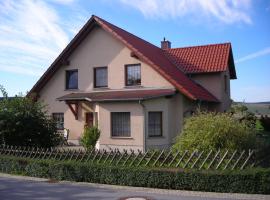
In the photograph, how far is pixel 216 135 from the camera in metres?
12.3

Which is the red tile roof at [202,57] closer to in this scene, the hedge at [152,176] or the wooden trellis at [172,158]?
the wooden trellis at [172,158]

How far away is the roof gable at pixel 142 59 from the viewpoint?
69.9 ft

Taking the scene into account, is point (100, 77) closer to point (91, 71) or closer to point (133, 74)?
point (91, 71)

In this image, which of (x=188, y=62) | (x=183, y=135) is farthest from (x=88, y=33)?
Answer: (x=183, y=135)

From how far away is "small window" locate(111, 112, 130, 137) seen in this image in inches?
830

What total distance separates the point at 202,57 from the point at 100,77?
24.8 ft

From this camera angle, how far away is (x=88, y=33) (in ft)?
80.5

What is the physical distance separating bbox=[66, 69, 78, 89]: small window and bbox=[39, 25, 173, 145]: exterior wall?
0.27m

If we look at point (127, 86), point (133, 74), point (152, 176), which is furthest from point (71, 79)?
point (152, 176)

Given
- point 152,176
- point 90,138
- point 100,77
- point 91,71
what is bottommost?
point 152,176

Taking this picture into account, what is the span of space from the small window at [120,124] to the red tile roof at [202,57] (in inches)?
277

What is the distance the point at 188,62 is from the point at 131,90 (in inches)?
240

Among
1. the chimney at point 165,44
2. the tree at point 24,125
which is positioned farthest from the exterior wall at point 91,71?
the chimney at point 165,44

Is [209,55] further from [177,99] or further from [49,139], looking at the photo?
[49,139]
